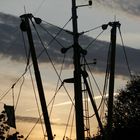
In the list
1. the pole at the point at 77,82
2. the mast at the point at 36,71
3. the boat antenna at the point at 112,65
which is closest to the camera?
the mast at the point at 36,71

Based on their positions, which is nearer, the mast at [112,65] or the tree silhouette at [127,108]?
the mast at [112,65]

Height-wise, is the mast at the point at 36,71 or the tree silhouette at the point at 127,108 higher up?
the tree silhouette at the point at 127,108

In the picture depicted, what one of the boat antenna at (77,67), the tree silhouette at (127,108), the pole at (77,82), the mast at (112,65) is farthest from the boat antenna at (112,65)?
the tree silhouette at (127,108)

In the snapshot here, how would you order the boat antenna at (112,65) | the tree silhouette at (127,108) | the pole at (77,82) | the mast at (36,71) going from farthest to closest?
1. the tree silhouette at (127,108)
2. the boat antenna at (112,65)
3. the pole at (77,82)
4. the mast at (36,71)

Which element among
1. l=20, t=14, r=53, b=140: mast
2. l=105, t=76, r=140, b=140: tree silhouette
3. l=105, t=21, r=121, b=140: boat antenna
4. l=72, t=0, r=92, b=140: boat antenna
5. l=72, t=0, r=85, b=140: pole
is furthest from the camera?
l=105, t=76, r=140, b=140: tree silhouette

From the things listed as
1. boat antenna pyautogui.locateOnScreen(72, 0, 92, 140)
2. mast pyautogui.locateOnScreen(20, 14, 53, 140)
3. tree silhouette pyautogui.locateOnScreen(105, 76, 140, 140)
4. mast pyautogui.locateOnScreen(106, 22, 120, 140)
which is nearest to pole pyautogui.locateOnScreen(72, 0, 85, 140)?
boat antenna pyautogui.locateOnScreen(72, 0, 92, 140)

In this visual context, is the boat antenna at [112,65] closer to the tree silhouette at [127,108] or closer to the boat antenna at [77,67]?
the boat antenna at [77,67]

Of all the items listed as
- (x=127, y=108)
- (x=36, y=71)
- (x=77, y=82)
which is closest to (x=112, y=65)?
(x=77, y=82)

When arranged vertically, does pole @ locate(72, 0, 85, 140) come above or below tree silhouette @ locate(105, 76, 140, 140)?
below

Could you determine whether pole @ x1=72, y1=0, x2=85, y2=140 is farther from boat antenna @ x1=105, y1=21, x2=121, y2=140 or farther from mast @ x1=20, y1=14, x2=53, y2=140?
mast @ x1=20, y1=14, x2=53, y2=140

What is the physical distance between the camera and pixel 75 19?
5047 centimetres

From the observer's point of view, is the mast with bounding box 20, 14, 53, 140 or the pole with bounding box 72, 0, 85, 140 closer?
the mast with bounding box 20, 14, 53, 140

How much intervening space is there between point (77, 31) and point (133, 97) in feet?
219

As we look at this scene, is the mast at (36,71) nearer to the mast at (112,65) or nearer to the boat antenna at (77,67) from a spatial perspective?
the boat antenna at (77,67)
